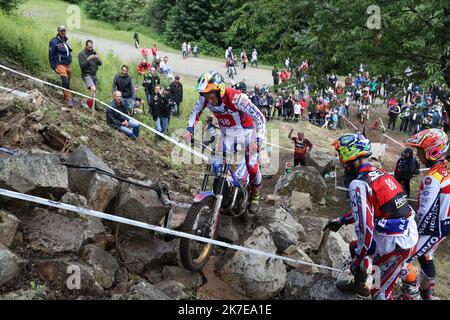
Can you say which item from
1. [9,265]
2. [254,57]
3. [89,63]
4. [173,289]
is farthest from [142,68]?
[254,57]

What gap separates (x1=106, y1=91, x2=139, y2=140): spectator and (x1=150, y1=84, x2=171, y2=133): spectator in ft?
8.63

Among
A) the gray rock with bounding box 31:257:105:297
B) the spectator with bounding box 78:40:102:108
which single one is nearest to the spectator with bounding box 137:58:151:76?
the spectator with bounding box 78:40:102:108

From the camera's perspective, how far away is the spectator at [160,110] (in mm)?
14961

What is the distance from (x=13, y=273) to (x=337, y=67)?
13365 millimetres

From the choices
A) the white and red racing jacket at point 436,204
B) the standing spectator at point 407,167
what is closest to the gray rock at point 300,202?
the standing spectator at point 407,167

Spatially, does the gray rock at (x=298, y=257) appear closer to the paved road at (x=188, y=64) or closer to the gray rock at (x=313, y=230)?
the gray rock at (x=313, y=230)

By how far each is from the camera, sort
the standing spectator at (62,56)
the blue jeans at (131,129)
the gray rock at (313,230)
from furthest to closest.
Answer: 1. the standing spectator at (62,56)
2. the blue jeans at (131,129)
3. the gray rock at (313,230)

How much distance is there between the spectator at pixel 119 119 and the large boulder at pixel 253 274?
654 centimetres

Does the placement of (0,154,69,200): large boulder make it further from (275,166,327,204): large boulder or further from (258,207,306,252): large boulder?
(275,166,327,204): large boulder

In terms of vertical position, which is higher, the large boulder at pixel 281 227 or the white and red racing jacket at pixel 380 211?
the white and red racing jacket at pixel 380 211

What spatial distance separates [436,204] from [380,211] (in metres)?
1.29

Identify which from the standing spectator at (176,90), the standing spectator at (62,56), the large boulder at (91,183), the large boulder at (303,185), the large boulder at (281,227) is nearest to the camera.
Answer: the large boulder at (91,183)

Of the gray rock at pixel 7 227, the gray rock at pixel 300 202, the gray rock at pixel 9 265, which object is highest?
the gray rock at pixel 7 227

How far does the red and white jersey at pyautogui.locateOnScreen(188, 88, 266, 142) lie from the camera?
6843mm
